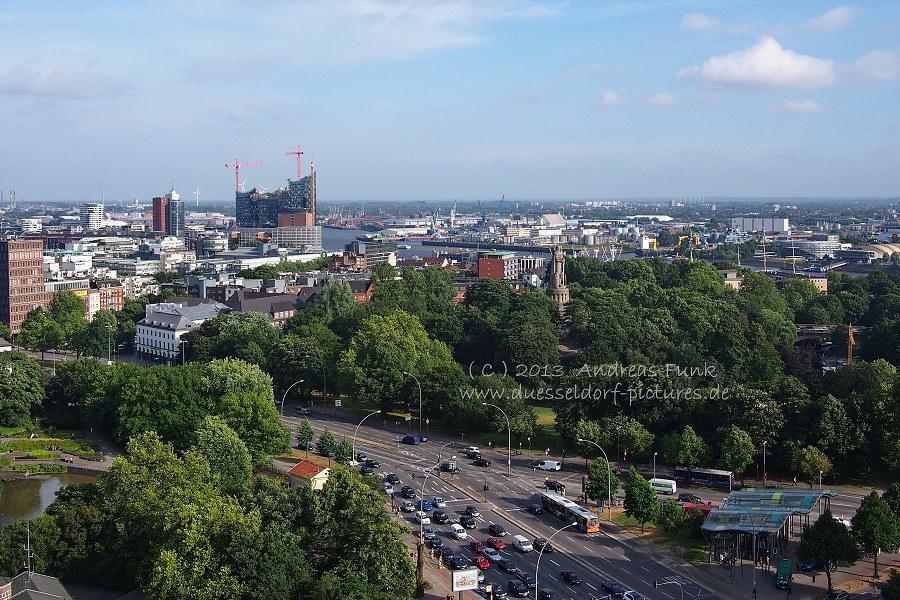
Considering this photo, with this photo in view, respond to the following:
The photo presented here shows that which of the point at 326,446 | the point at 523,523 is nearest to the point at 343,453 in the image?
the point at 326,446

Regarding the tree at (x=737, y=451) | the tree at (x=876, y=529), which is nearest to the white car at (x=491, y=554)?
the tree at (x=876, y=529)

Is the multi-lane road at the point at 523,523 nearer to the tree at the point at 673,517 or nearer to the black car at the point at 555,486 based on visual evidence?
the black car at the point at 555,486

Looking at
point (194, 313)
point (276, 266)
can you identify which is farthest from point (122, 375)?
point (276, 266)

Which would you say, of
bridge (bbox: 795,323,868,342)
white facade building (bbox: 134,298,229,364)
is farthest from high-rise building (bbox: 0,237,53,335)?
bridge (bbox: 795,323,868,342)

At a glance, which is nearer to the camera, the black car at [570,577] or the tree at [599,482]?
the black car at [570,577]

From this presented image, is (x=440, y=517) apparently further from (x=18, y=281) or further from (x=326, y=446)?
(x=18, y=281)

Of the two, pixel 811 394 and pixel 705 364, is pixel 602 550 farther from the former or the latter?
pixel 705 364

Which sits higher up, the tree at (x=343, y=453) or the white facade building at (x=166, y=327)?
the white facade building at (x=166, y=327)
